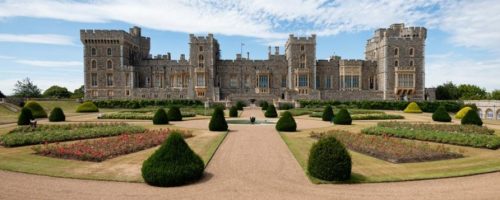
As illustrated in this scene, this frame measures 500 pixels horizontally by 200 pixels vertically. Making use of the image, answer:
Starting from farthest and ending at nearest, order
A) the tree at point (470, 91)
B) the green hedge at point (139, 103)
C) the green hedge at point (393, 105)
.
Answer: the tree at point (470, 91) < the green hedge at point (139, 103) < the green hedge at point (393, 105)

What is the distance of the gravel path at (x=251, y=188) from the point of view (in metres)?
9.84

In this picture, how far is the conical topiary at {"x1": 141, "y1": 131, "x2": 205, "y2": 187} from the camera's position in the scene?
34.8 feet

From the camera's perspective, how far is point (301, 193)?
401 inches

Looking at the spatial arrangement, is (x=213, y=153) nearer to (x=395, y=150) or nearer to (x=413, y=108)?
(x=395, y=150)

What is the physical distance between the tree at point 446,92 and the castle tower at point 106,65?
209 ft

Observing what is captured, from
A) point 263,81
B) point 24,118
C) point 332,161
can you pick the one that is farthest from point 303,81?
point 332,161

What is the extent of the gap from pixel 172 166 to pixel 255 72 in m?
57.6

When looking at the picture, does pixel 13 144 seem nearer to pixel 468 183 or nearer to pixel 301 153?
pixel 301 153

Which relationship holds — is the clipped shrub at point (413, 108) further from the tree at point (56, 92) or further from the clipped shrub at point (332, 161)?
the tree at point (56, 92)

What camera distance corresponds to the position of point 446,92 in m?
78.9

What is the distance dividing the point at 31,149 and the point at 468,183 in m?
17.6

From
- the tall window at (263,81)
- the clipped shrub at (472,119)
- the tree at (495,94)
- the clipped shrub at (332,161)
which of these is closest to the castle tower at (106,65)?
the tall window at (263,81)

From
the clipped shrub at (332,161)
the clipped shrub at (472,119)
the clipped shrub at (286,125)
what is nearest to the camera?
the clipped shrub at (332,161)

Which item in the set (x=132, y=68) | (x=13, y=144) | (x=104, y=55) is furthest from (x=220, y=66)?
(x=13, y=144)
